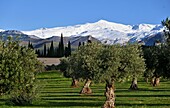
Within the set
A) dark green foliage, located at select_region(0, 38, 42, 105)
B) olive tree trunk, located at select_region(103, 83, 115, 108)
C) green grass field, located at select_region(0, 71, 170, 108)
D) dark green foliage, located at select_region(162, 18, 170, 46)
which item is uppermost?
dark green foliage, located at select_region(162, 18, 170, 46)

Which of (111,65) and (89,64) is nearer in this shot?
(111,65)

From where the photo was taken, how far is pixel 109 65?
147ft

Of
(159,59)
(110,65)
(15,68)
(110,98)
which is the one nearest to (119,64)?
(110,65)

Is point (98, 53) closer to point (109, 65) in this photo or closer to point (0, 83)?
point (109, 65)

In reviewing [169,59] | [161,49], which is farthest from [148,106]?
[161,49]

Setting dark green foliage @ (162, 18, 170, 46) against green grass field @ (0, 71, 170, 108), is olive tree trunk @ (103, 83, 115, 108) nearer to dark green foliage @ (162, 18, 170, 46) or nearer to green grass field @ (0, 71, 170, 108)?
green grass field @ (0, 71, 170, 108)

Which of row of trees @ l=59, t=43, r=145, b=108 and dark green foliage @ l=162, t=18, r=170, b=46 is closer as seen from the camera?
dark green foliage @ l=162, t=18, r=170, b=46

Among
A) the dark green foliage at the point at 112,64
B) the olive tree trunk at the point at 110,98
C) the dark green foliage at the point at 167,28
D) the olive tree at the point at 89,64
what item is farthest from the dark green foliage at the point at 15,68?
the dark green foliage at the point at 167,28

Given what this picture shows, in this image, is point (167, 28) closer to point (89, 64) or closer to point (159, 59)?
point (89, 64)

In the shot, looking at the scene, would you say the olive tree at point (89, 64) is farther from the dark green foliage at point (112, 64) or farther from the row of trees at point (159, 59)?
the row of trees at point (159, 59)

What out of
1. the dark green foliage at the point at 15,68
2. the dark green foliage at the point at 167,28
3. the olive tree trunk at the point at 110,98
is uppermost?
the dark green foliage at the point at 167,28

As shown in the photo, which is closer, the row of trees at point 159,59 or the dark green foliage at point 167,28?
the dark green foliage at point 167,28

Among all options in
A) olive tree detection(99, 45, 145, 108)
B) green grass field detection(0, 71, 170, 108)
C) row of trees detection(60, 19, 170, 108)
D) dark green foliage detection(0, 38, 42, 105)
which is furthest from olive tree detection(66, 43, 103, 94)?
dark green foliage detection(0, 38, 42, 105)

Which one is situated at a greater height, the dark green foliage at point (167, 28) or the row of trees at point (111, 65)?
the dark green foliage at point (167, 28)
